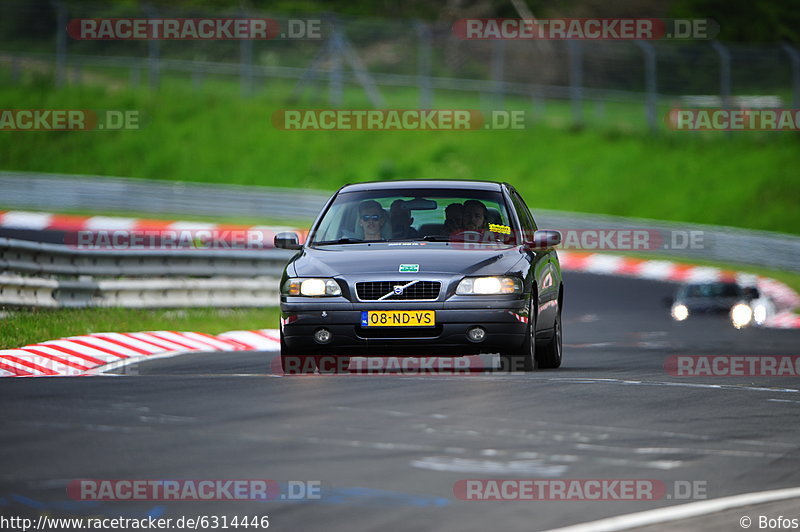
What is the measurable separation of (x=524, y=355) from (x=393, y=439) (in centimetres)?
401

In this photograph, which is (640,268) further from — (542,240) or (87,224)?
(542,240)

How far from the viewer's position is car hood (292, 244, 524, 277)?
1196 cm

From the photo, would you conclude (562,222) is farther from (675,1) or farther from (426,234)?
(426,234)

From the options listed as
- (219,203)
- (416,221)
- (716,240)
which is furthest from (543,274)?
(219,203)

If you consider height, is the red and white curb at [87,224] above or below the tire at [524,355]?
above

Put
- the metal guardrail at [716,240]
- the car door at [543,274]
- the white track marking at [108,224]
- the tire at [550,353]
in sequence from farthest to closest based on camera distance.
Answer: the metal guardrail at [716,240] → the white track marking at [108,224] → the tire at [550,353] → the car door at [543,274]

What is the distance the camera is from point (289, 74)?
5003cm

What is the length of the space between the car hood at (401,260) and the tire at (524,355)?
463 millimetres

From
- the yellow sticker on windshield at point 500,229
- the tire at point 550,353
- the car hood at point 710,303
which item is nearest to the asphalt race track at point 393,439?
the tire at point 550,353

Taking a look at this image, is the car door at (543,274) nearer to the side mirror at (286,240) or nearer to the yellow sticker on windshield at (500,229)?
the yellow sticker on windshield at (500,229)

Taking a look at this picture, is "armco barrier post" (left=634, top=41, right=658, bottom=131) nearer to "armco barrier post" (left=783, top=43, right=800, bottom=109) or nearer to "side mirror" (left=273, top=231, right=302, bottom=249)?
"armco barrier post" (left=783, top=43, right=800, bottom=109)

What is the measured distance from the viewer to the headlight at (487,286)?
11.9 m

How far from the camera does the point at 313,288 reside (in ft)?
39.4

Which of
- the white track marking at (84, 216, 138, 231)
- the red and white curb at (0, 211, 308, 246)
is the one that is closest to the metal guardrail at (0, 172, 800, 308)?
the red and white curb at (0, 211, 308, 246)
